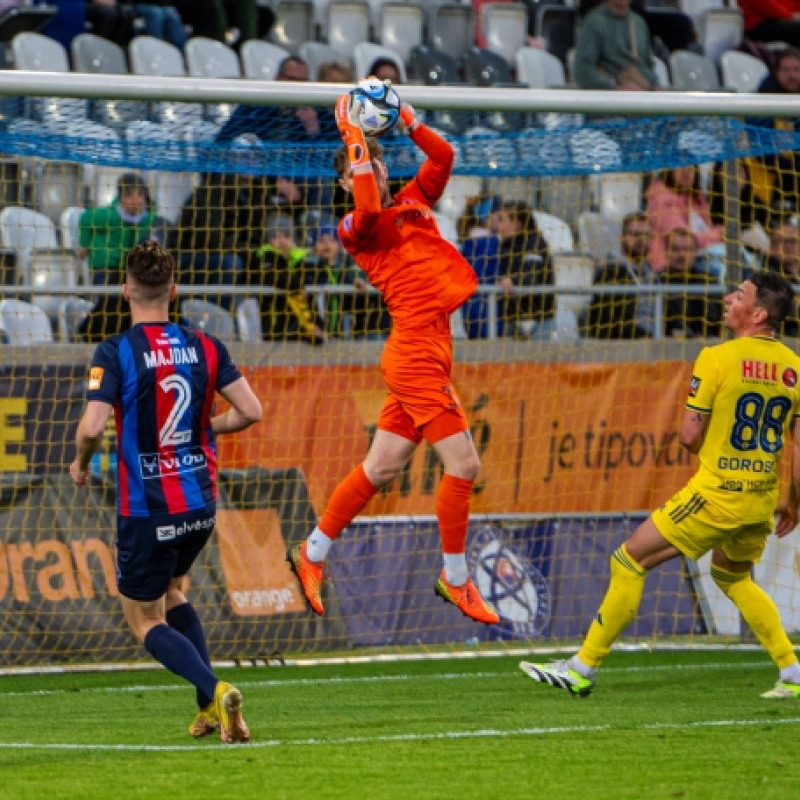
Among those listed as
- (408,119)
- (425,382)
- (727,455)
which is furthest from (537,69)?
(727,455)

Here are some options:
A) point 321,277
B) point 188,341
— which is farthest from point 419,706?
point 321,277

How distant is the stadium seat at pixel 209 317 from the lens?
11.6 meters

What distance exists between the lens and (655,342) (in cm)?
1162

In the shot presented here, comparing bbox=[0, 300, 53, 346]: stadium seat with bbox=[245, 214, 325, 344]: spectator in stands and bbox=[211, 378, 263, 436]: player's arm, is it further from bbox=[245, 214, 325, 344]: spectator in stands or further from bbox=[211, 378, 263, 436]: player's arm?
bbox=[211, 378, 263, 436]: player's arm

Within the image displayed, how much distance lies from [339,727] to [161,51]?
939cm

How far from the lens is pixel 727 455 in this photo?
25.7 ft

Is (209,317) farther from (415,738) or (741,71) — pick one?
(741,71)

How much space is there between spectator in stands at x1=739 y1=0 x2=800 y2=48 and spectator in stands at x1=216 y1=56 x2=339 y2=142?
9161 millimetres

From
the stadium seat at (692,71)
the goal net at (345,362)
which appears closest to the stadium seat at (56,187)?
the goal net at (345,362)

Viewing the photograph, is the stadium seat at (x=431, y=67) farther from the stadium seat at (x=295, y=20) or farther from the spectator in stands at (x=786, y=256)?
the spectator in stands at (x=786, y=256)

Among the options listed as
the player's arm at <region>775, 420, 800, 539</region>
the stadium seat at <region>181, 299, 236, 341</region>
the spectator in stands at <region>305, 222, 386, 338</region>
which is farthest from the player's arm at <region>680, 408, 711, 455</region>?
the stadium seat at <region>181, 299, 236, 341</region>

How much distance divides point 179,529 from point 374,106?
239 centimetres

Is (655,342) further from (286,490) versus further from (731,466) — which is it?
(731,466)

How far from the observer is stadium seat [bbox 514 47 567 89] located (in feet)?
53.0
